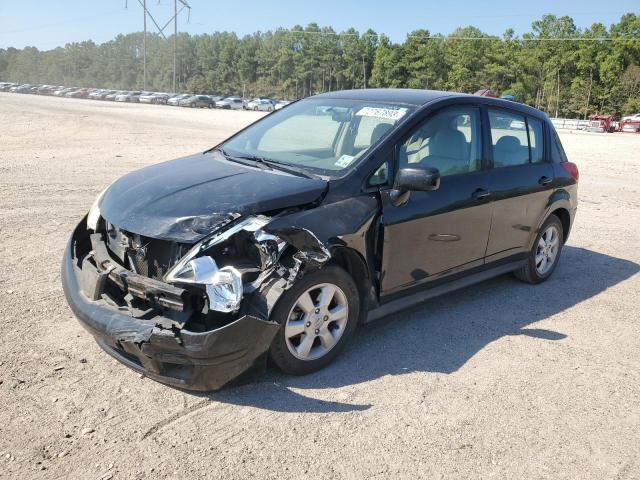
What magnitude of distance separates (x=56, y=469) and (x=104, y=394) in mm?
671

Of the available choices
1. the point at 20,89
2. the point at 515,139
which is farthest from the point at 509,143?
the point at 20,89

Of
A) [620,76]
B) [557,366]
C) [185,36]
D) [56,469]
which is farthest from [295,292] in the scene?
[185,36]

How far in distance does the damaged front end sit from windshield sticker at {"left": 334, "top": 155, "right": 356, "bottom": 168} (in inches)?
30.6

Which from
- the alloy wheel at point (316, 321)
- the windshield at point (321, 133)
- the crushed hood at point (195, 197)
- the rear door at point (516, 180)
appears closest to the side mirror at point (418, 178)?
the windshield at point (321, 133)

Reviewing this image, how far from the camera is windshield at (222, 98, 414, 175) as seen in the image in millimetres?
4270

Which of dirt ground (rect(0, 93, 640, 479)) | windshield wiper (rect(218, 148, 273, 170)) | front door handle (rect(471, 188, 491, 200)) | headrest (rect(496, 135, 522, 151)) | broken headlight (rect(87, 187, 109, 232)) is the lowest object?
dirt ground (rect(0, 93, 640, 479))

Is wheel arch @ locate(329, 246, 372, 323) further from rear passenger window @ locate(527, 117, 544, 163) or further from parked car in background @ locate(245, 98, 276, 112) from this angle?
parked car in background @ locate(245, 98, 276, 112)

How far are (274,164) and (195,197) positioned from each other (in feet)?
2.81

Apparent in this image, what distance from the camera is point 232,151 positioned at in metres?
4.81

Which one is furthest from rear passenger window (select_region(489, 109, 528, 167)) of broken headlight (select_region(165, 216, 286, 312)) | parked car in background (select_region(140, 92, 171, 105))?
parked car in background (select_region(140, 92, 171, 105))

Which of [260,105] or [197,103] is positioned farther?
[197,103]

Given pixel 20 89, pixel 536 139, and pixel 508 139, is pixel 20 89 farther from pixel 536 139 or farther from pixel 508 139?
pixel 508 139

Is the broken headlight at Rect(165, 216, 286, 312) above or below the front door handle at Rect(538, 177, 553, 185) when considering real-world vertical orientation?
below

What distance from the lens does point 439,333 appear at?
457cm
